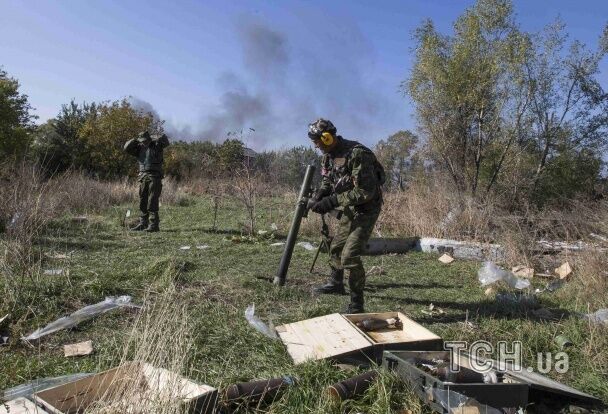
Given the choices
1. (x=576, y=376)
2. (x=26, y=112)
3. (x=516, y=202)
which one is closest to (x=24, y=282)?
(x=576, y=376)

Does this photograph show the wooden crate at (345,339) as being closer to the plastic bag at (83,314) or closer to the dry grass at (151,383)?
the dry grass at (151,383)

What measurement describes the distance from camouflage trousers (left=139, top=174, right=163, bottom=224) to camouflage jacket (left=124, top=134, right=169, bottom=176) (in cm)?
13

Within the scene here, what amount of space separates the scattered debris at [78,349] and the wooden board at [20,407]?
3.18 feet

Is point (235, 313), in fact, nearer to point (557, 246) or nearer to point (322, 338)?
point (322, 338)

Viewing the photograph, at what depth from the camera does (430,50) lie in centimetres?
1677

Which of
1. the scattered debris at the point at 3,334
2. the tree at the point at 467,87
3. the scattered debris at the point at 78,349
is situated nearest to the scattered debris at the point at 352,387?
the scattered debris at the point at 78,349

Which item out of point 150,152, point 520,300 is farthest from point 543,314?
point 150,152

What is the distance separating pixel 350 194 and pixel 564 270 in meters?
3.82

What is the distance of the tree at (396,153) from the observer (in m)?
18.2

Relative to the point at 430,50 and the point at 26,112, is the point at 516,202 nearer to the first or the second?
the point at 430,50

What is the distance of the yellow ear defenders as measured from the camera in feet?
16.9

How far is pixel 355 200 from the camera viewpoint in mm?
4938

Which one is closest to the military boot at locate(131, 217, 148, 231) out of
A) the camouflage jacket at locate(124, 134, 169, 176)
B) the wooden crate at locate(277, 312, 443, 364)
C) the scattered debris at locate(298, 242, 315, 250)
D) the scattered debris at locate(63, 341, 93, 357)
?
the camouflage jacket at locate(124, 134, 169, 176)

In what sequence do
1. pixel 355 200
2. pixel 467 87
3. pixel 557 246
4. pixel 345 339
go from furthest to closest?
pixel 467 87, pixel 557 246, pixel 355 200, pixel 345 339
